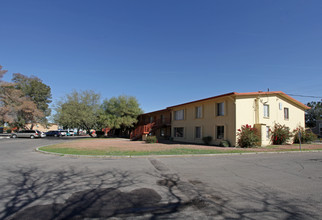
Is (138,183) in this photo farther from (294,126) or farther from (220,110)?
Result: (294,126)

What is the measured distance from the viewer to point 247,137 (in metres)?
17.6

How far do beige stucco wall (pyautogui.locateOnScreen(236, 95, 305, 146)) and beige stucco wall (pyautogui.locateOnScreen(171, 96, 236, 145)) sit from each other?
0.88 m

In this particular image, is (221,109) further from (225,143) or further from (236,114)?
(225,143)

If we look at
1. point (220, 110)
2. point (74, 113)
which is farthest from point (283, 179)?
point (74, 113)

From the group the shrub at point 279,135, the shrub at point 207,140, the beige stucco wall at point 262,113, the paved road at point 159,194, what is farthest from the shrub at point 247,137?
the paved road at point 159,194

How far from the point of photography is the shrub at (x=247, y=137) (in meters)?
17.6

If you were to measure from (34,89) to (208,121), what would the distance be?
4817 cm

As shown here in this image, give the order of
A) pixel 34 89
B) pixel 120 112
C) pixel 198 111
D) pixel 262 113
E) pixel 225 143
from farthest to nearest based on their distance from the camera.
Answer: pixel 34 89 < pixel 120 112 < pixel 198 111 < pixel 262 113 < pixel 225 143

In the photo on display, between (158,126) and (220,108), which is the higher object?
(220,108)

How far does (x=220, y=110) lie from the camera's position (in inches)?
816

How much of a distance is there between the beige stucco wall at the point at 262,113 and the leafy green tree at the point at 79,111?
24.8 meters

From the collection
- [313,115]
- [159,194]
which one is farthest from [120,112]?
[313,115]

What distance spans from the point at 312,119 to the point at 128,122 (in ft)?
175

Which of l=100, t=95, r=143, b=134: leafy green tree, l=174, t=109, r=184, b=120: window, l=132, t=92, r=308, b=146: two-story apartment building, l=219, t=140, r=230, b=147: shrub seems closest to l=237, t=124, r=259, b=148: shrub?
l=132, t=92, r=308, b=146: two-story apartment building
